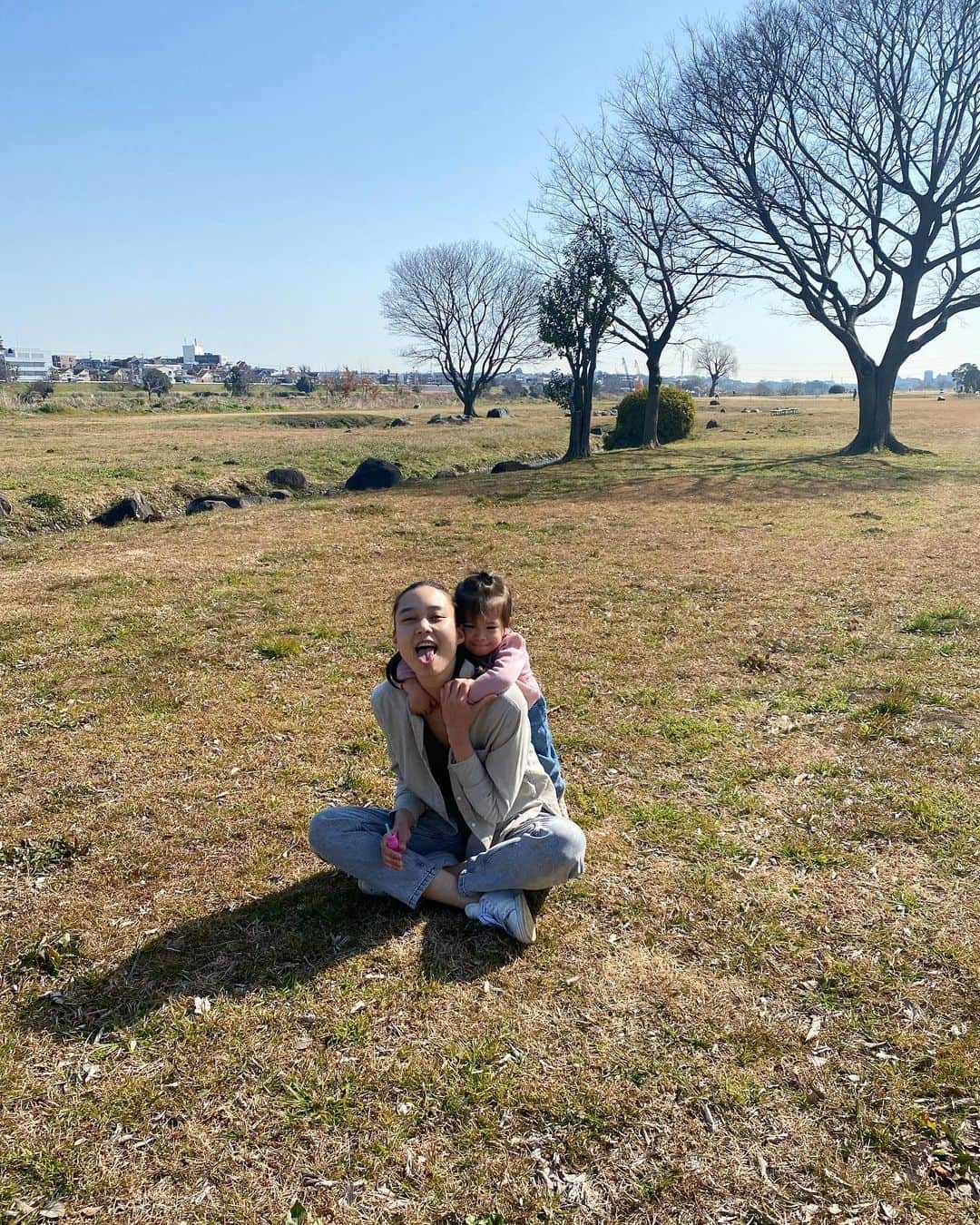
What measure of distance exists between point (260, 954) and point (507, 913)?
1.06m

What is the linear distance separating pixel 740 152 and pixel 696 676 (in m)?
21.9

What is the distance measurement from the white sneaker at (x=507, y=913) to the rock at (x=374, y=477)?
Answer: 53.9 feet

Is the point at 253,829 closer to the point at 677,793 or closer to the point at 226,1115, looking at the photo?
the point at 226,1115

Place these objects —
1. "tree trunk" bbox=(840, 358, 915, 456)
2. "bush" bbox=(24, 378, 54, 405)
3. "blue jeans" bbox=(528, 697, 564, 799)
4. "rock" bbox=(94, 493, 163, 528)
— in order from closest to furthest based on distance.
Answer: "blue jeans" bbox=(528, 697, 564, 799)
"rock" bbox=(94, 493, 163, 528)
"tree trunk" bbox=(840, 358, 915, 456)
"bush" bbox=(24, 378, 54, 405)

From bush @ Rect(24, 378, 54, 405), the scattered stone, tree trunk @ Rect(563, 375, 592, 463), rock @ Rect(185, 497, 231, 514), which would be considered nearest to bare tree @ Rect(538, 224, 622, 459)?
tree trunk @ Rect(563, 375, 592, 463)

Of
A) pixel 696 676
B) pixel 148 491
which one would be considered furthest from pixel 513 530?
pixel 148 491

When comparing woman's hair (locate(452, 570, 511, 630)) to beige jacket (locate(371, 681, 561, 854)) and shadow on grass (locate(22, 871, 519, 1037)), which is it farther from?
shadow on grass (locate(22, 871, 519, 1037))

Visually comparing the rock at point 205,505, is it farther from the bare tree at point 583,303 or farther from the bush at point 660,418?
the bush at point 660,418

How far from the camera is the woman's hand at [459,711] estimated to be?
3.18 meters

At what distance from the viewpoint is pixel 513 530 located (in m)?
13.0

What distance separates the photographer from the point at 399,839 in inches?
133

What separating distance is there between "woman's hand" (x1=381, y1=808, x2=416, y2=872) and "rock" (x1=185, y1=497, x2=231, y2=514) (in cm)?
1315

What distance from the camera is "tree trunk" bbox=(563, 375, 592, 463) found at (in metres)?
27.2

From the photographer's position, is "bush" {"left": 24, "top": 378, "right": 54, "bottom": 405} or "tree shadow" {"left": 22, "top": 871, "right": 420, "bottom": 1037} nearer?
"tree shadow" {"left": 22, "top": 871, "right": 420, "bottom": 1037}
